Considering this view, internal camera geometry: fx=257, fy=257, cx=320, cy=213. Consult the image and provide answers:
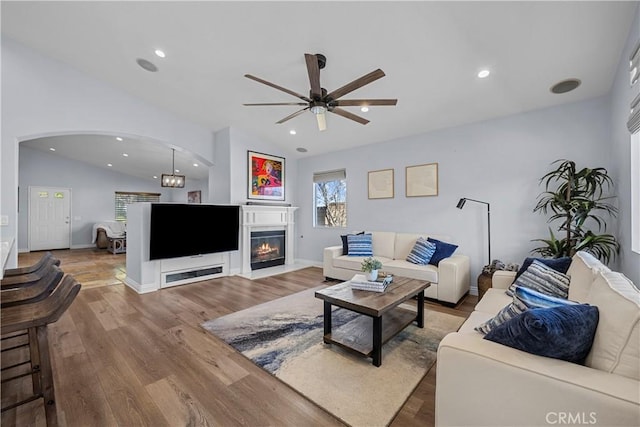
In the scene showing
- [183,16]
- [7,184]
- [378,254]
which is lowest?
[378,254]

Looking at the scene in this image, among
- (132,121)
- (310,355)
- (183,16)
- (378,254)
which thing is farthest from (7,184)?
(378,254)

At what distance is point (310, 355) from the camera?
7.39 feet

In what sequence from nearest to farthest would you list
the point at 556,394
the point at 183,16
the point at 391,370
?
1. the point at 556,394
2. the point at 391,370
3. the point at 183,16

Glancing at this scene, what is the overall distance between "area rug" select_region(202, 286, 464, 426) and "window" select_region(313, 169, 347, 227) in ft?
9.28

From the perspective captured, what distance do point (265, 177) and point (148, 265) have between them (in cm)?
279

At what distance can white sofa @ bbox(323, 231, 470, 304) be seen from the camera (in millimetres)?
3469

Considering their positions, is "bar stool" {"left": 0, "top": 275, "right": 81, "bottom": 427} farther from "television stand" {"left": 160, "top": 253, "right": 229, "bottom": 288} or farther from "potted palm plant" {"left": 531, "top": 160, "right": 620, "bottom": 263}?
"potted palm plant" {"left": 531, "top": 160, "right": 620, "bottom": 263}

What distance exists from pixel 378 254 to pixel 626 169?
3.14 metres

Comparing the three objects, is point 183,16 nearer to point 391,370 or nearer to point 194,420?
point 194,420

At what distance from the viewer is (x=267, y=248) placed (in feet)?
19.1

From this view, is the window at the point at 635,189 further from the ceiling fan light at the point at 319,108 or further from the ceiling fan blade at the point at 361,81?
the ceiling fan light at the point at 319,108

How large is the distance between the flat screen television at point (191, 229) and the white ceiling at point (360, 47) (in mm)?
1916

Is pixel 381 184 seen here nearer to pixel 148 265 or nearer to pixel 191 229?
pixel 191 229

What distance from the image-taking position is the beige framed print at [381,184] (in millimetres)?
4977
